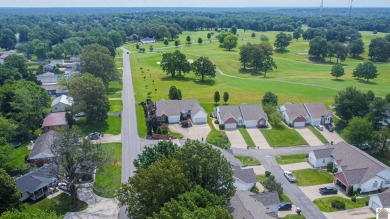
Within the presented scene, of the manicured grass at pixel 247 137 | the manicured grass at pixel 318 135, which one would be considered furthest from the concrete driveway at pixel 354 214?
the manicured grass at pixel 318 135

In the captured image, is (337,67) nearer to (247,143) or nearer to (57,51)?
(247,143)

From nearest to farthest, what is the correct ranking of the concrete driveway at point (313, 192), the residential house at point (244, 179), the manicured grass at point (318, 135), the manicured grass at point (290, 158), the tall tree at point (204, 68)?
the residential house at point (244, 179) < the concrete driveway at point (313, 192) < the manicured grass at point (290, 158) < the manicured grass at point (318, 135) < the tall tree at point (204, 68)

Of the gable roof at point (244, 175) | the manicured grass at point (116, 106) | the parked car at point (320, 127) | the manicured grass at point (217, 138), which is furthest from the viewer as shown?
the manicured grass at point (116, 106)

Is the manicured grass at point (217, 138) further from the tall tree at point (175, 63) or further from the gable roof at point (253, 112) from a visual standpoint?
the tall tree at point (175, 63)

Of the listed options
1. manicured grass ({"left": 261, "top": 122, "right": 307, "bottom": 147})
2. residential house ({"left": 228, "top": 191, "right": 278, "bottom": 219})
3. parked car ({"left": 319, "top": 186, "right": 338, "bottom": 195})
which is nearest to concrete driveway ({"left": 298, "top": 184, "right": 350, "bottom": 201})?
parked car ({"left": 319, "top": 186, "right": 338, "bottom": 195})

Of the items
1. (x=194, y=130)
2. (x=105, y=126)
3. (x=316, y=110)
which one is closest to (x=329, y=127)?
(x=316, y=110)

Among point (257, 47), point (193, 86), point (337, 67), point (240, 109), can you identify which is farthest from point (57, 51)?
point (337, 67)
